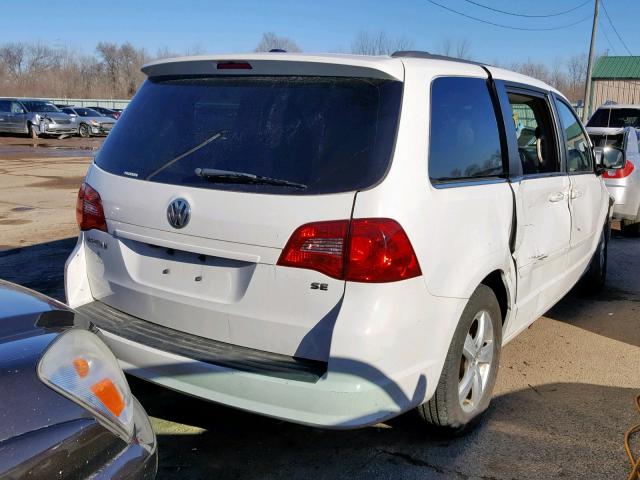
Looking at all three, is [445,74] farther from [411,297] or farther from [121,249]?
[121,249]

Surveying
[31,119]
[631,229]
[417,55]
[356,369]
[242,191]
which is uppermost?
[417,55]

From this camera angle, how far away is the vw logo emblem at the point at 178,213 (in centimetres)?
287

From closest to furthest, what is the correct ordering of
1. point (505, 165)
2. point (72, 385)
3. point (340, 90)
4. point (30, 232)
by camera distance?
point (72, 385) < point (340, 90) < point (505, 165) < point (30, 232)

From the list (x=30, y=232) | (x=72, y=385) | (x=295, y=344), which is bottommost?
(x=30, y=232)

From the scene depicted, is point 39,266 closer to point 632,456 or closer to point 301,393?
point 301,393

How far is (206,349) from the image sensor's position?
2.81 meters

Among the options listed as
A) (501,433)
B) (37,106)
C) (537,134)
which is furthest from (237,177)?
(37,106)

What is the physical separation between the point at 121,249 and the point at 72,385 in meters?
1.32

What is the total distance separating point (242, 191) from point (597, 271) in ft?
13.8

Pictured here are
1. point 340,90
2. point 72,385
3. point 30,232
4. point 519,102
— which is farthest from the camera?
point 30,232

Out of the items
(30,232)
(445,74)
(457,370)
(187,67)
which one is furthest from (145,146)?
(30,232)

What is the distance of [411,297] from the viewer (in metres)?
2.66

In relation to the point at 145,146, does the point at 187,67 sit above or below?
above

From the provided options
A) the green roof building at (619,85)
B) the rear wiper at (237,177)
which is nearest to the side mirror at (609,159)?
the rear wiper at (237,177)
